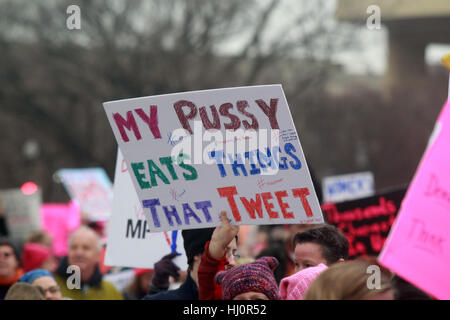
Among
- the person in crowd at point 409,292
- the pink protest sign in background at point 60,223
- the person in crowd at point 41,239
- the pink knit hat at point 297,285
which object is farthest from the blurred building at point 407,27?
the pink knit hat at point 297,285

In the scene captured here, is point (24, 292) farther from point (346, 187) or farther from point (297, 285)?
point (346, 187)

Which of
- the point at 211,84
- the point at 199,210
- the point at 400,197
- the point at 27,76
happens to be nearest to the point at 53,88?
the point at 27,76

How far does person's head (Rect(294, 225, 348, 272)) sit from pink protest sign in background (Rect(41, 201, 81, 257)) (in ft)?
24.6

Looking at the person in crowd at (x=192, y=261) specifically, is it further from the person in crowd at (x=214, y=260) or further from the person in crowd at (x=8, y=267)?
the person in crowd at (x=8, y=267)

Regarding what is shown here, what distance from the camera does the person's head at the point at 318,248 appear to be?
415 centimetres

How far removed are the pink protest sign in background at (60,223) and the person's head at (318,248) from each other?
7.50 meters

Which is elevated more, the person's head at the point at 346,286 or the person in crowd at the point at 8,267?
the person's head at the point at 346,286

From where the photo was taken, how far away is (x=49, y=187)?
29656 millimetres

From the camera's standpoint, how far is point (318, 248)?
417 centimetres

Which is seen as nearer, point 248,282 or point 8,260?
point 248,282

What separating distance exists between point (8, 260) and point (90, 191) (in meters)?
4.26

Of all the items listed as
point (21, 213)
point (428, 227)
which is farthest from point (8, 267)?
point (21, 213)

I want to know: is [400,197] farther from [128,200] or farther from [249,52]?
[249,52]

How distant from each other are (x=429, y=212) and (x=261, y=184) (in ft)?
2.79
